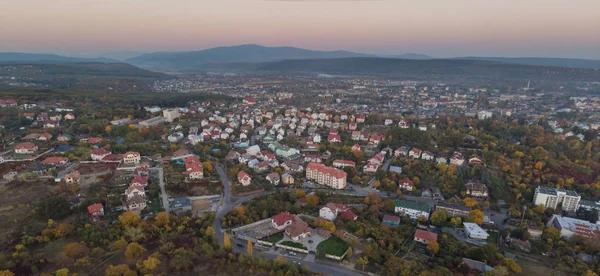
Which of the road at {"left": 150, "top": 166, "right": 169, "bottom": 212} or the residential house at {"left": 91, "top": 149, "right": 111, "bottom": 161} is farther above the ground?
the residential house at {"left": 91, "top": 149, "right": 111, "bottom": 161}

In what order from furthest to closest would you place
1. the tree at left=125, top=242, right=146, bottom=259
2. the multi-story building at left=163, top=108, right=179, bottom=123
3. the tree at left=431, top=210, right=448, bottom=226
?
the multi-story building at left=163, top=108, right=179, bottom=123, the tree at left=431, top=210, right=448, bottom=226, the tree at left=125, top=242, right=146, bottom=259

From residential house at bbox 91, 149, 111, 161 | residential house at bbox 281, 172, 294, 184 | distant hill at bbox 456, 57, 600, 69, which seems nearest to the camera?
residential house at bbox 281, 172, 294, 184

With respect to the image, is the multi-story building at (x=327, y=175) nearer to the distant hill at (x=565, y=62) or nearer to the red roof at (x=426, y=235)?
the red roof at (x=426, y=235)

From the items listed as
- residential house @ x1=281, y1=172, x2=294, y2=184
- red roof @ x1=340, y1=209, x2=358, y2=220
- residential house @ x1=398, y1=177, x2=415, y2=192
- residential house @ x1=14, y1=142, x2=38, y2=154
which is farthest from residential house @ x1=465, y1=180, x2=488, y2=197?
residential house @ x1=14, y1=142, x2=38, y2=154

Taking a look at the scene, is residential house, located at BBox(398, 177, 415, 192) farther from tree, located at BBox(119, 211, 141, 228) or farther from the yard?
tree, located at BBox(119, 211, 141, 228)

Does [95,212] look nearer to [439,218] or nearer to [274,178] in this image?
[274,178]

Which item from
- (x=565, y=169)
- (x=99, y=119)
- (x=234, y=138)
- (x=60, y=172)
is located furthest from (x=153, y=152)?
(x=565, y=169)
